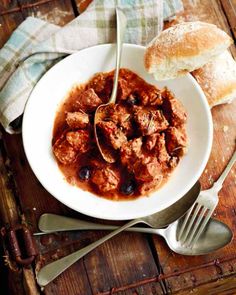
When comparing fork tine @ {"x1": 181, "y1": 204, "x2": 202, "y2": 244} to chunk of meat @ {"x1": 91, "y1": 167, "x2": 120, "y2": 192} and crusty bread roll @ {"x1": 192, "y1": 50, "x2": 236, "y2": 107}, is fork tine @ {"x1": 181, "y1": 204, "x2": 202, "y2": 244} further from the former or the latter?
crusty bread roll @ {"x1": 192, "y1": 50, "x2": 236, "y2": 107}

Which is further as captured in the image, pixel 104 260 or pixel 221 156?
pixel 221 156

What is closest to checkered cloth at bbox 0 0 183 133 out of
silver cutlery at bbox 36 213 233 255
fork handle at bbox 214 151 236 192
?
silver cutlery at bbox 36 213 233 255

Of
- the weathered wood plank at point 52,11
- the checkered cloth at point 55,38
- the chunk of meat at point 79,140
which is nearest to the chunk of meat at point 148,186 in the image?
the chunk of meat at point 79,140

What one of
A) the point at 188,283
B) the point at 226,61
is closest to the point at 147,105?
the point at 226,61

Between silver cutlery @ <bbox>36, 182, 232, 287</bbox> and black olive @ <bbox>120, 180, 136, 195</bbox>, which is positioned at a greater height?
black olive @ <bbox>120, 180, 136, 195</bbox>

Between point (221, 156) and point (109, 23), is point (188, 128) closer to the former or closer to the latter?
point (221, 156)

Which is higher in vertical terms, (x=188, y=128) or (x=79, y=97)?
(x=79, y=97)

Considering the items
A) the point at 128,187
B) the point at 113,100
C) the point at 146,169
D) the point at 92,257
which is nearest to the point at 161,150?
the point at 146,169
